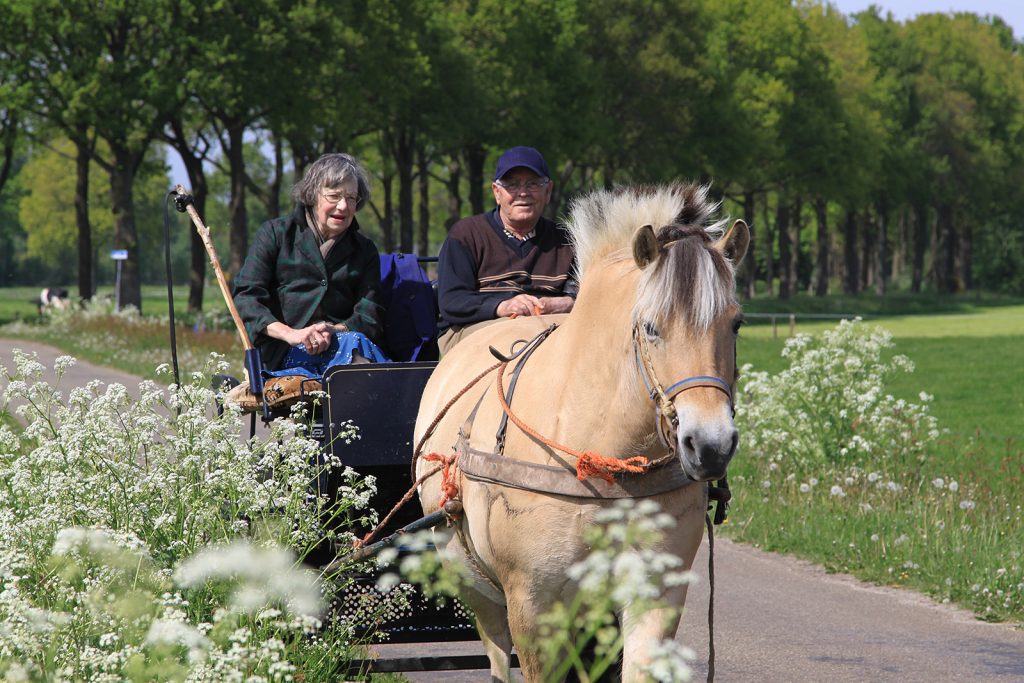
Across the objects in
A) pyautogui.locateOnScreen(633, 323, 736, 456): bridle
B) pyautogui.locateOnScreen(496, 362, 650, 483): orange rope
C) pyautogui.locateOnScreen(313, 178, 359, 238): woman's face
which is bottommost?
pyautogui.locateOnScreen(496, 362, 650, 483): orange rope

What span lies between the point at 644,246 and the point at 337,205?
2886mm

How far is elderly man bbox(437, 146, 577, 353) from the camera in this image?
619 cm

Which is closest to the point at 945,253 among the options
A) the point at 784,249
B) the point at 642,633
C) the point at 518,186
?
the point at 784,249

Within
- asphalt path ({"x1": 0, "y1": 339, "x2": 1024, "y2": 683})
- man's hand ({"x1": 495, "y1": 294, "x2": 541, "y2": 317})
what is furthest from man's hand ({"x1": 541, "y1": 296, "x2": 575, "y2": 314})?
asphalt path ({"x1": 0, "y1": 339, "x2": 1024, "y2": 683})

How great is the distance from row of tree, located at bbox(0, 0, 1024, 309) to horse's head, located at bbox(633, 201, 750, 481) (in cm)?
1365

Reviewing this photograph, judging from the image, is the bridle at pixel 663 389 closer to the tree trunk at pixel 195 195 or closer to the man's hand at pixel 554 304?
the man's hand at pixel 554 304

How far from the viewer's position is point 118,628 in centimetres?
429

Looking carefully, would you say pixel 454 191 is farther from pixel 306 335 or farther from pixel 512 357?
pixel 512 357

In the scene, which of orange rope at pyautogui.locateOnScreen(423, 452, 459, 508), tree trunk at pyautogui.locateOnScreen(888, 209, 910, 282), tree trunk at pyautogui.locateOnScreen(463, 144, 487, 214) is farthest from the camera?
tree trunk at pyautogui.locateOnScreen(888, 209, 910, 282)

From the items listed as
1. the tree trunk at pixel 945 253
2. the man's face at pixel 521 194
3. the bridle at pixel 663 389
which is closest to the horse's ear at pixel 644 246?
the bridle at pixel 663 389

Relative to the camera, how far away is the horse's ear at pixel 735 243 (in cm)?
432

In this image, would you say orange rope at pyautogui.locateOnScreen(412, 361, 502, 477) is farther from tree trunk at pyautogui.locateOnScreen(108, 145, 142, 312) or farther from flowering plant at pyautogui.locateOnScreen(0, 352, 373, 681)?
tree trunk at pyautogui.locateOnScreen(108, 145, 142, 312)

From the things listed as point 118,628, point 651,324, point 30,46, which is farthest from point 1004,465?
point 30,46

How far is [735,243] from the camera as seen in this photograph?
4383 millimetres
